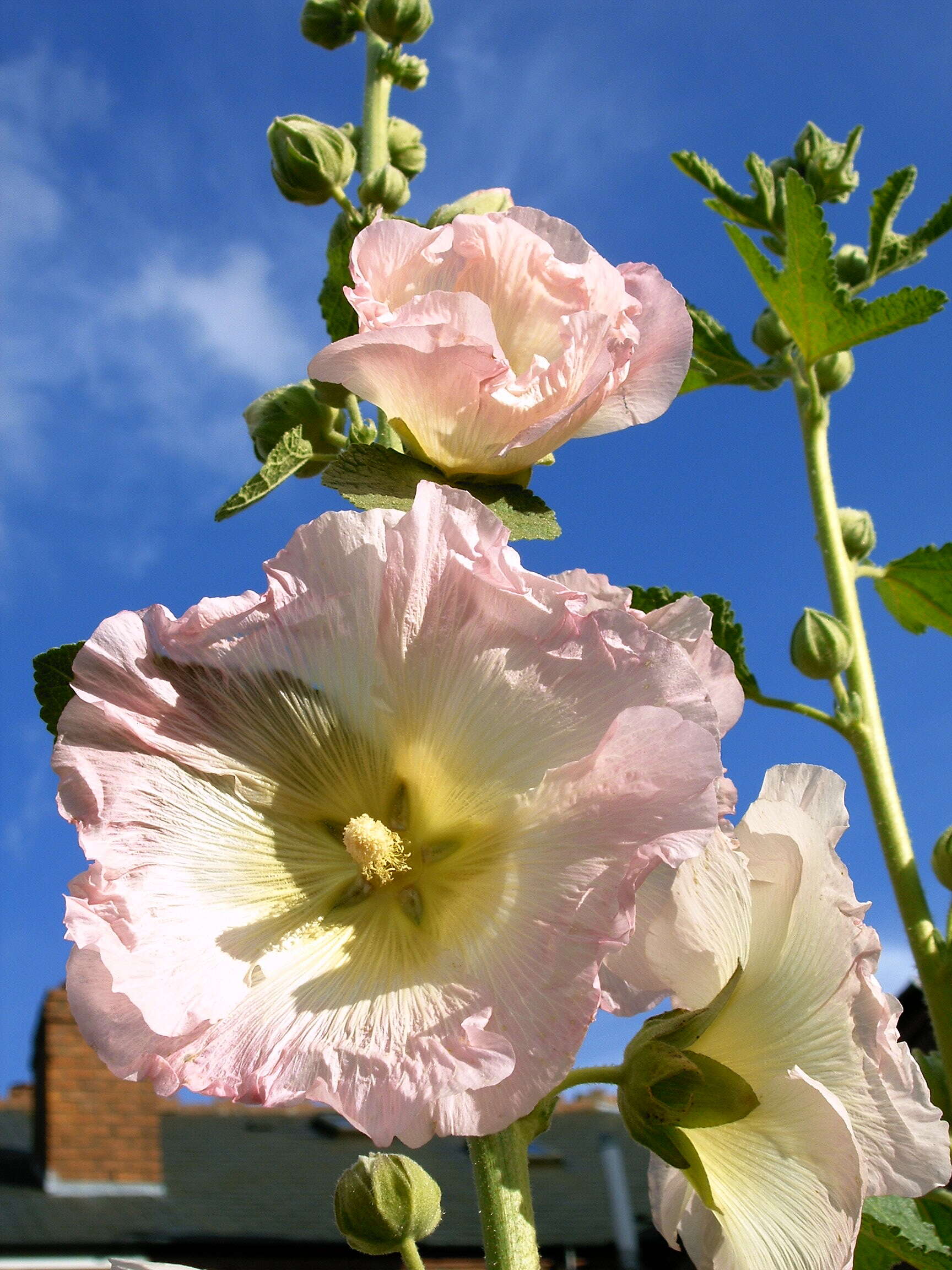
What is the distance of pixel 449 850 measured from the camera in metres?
1.00

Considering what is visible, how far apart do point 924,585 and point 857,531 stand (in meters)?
0.15

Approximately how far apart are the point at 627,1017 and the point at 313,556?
0.42 meters

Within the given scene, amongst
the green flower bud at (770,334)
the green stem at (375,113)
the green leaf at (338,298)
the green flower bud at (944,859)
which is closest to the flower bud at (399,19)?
the green stem at (375,113)

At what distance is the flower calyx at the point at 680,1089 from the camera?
1.02m

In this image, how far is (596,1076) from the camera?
1.12 meters

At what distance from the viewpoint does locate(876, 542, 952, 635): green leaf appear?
7.31 feet

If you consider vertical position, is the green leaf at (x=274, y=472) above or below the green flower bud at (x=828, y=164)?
below

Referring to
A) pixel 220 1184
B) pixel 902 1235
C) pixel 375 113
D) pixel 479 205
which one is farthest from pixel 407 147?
pixel 220 1184

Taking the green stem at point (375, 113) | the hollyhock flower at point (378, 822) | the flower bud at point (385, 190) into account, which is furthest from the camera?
the green stem at point (375, 113)

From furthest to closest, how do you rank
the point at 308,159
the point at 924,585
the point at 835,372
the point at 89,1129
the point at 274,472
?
the point at 89,1129 → the point at 835,372 → the point at 924,585 → the point at 308,159 → the point at 274,472

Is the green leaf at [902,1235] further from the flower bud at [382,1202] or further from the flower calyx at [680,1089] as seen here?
the flower bud at [382,1202]

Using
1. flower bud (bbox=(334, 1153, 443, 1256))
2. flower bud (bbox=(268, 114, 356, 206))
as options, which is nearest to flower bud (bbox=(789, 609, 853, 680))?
flower bud (bbox=(268, 114, 356, 206))

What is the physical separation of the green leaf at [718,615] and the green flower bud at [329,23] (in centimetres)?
115

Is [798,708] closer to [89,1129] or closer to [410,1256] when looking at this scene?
[410,1256]
